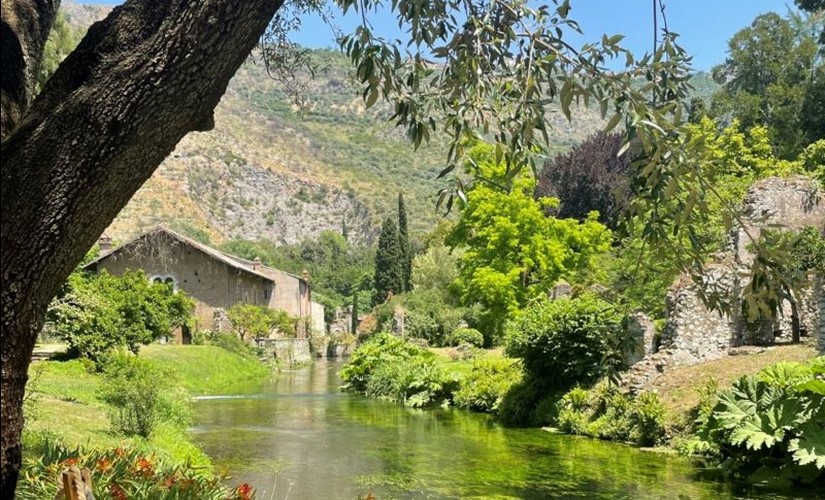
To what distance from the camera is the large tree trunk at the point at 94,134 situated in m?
3.60

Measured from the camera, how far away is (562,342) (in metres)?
19.6

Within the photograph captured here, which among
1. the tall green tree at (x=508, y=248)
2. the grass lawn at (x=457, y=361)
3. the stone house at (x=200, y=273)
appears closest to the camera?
the grass lawn at (x=457, y=361)

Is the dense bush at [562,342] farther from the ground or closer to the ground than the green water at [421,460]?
farther from the ground

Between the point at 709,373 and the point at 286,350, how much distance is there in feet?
113

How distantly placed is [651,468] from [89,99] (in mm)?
12181

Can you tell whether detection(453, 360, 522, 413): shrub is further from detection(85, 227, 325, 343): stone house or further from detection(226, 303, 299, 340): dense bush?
detection(85, 227, 325, 343): stone house

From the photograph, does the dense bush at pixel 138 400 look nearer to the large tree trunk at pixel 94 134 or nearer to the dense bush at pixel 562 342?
the dense bush at pixel 562 342

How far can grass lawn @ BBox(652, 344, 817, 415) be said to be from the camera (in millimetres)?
16109

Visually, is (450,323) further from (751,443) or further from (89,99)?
(89,99)

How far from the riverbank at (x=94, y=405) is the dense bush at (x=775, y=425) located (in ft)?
27.5

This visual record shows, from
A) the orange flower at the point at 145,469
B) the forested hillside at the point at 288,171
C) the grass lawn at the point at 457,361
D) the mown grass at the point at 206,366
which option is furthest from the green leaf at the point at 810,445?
the forested hillside at the point at 288,171

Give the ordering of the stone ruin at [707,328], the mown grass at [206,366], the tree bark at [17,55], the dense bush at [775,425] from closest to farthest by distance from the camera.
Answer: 1. the tree bark at [17,55]
2. the dense bush at [775,425]
3. the stone ruin at [707,328]
4. the mown grass at [206,366]

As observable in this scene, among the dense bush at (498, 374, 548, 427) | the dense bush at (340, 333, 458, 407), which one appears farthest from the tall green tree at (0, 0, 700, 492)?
the dense bush at (340, 333, 458, 407)

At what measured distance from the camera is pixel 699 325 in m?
19.2
